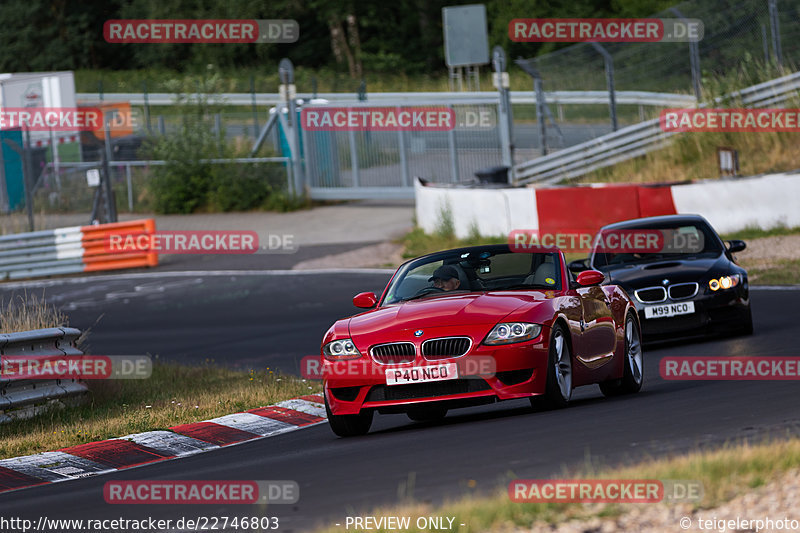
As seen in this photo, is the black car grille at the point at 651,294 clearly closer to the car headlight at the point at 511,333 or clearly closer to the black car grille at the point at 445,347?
the car headlight at the point at 511,333

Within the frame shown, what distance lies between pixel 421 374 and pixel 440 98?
123 feet

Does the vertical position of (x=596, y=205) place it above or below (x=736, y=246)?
above

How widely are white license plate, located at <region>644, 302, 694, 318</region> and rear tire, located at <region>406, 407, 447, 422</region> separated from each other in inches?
172

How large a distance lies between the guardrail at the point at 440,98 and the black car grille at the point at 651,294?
1596 cm

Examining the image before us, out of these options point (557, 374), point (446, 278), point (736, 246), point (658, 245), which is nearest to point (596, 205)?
point (736, 246)

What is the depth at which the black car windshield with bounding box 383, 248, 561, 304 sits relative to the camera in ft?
34.0

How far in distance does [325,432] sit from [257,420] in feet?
4.05

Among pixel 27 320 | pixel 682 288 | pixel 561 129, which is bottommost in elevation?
pixel 682 288

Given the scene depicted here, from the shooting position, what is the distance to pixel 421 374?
922 cm

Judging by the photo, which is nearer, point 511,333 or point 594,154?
point 511,333

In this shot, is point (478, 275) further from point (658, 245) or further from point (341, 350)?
point (658, 245)

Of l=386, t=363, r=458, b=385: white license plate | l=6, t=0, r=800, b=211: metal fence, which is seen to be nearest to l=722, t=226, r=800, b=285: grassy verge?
l=6, t=0, r=800, b=211: metal fence

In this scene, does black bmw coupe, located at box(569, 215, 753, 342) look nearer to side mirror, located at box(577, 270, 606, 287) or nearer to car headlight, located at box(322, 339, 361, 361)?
side mirror, located at box(577, 270, 606, 287)

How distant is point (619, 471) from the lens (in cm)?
624
